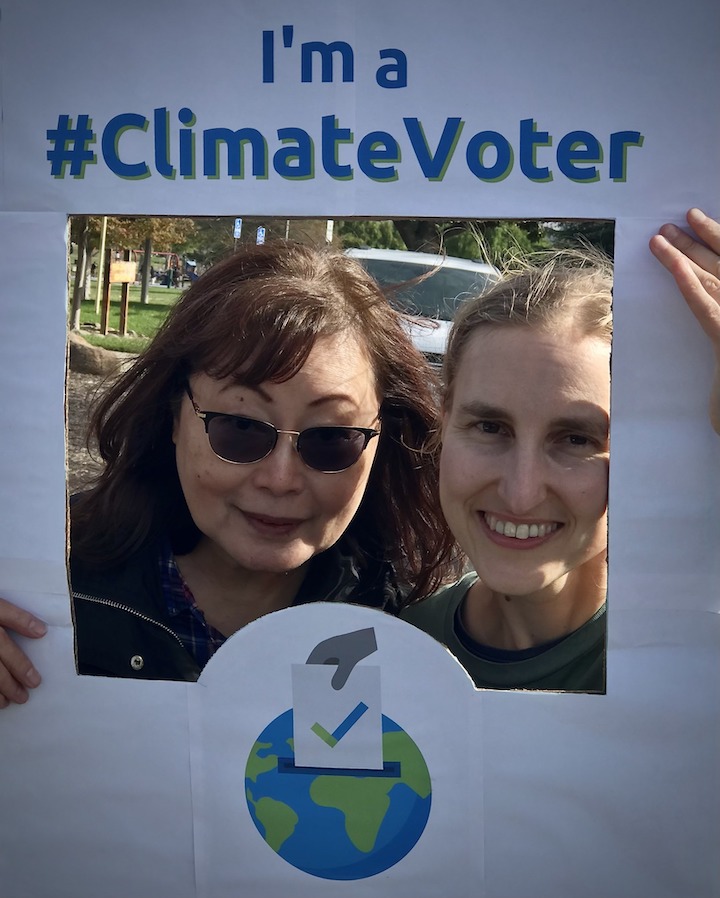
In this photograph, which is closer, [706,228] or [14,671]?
[706,228]

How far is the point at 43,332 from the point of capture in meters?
1.42

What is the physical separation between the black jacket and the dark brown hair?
0.13 feet

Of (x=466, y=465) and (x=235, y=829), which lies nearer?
(x=235, y=829)

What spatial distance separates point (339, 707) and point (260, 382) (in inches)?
24.0

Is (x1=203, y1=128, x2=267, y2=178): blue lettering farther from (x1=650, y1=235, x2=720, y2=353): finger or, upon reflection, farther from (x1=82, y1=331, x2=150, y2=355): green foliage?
(x1=82, y1=331, x2=150, y2=355): green foliage

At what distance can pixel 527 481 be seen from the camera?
1.48 metres

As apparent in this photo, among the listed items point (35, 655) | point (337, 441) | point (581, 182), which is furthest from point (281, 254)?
point (35, 655)

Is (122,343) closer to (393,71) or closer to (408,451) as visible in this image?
(408,451)

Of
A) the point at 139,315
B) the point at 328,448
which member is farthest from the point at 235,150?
the point at 139,315

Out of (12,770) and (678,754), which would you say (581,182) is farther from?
(12,770)

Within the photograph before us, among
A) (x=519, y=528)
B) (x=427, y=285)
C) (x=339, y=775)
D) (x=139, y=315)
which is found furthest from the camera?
(x=427, y=285)

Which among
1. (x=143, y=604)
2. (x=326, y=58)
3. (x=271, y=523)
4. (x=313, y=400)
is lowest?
(x=143, y=604)

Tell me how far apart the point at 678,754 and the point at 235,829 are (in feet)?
2.22

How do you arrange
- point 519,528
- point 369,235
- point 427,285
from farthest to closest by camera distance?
point 427,285
point 369,235
point 519,528
